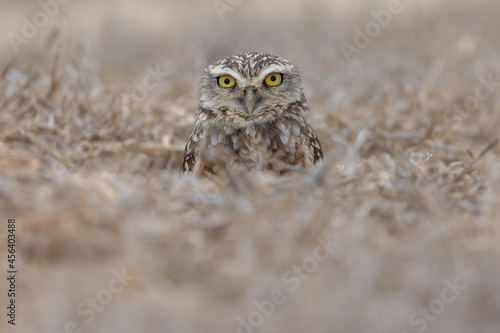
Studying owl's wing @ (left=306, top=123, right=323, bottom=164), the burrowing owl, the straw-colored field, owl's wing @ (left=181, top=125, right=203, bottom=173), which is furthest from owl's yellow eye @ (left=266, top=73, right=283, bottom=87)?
the straw-colored field

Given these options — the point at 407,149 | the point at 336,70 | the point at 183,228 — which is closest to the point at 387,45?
the point at 336,70

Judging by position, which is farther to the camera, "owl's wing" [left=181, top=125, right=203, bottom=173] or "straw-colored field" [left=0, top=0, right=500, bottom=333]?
"owl's wing" [left=181, top=125, right=203, bottom=173]

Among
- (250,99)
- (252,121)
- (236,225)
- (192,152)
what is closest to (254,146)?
(252,121)

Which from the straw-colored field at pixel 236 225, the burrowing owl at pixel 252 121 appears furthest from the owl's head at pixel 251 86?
the straw-colored field at pixel 236 225

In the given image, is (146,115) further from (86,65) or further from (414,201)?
(414,201)

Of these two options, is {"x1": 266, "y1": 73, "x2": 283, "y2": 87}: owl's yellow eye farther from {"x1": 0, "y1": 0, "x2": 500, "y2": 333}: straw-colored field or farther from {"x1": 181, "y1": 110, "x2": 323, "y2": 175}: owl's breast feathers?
{"x1": 0, "y1": 0, "x2": 500, "y2": 333}: straw-colored field

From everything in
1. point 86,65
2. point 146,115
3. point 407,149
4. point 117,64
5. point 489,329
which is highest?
point 117,64

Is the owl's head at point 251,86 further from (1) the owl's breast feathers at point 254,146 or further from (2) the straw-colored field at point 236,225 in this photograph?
(2) the straw-colored field at point 236,225
